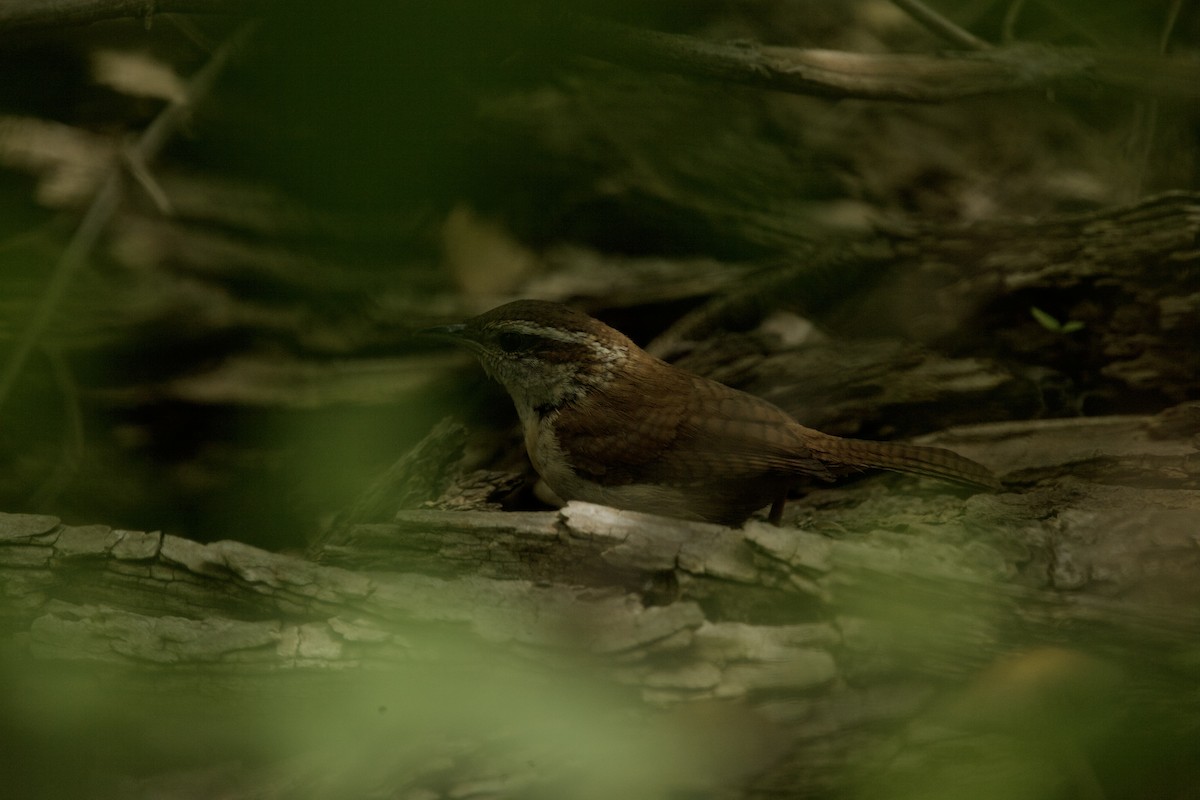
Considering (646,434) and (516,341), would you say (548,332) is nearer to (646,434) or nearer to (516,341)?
(516,341)

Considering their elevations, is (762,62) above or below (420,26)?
above

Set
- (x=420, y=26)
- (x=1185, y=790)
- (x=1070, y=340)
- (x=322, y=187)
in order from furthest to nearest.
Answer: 1. (x=1070, y=340)
2. (x=322, y=187)
3. (x=1185, y=790)
4. (x=420, y=26)

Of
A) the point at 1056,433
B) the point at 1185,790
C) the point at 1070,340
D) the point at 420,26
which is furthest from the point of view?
the point at 1070,340

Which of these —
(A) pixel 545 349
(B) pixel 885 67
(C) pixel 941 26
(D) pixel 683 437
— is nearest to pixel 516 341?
(A) pixel 545 349

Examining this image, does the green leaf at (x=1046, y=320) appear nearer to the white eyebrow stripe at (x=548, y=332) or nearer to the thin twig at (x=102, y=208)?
the white eyebrow stripe at (x=548, y=332)

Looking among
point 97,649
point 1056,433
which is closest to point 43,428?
point 97,649

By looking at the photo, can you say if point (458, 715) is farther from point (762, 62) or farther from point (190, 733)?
point (762, 62)

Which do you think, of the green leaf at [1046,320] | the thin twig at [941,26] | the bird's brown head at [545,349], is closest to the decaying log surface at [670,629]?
the bird's brown head at [545,349]
